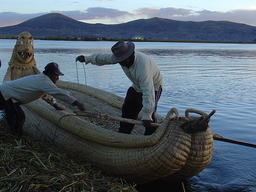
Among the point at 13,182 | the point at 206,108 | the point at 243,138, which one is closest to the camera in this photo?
the point at 13,182

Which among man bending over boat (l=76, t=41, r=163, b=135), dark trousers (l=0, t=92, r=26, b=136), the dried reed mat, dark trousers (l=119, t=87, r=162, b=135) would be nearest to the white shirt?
man bending over boat (l=76, t=41, r=163, b=135)

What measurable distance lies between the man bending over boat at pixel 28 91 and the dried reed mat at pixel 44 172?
376mm

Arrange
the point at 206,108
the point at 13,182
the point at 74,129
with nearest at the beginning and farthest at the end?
the point at 13,182
the point at 74,129
the point at 206,108

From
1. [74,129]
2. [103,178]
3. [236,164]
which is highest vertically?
[74,129]

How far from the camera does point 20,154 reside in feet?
12.5

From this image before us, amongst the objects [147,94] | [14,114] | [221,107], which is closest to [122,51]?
[147,94]

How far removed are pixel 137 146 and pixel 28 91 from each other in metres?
1.70

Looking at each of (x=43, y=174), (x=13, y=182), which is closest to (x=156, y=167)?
(x=43, y=174)

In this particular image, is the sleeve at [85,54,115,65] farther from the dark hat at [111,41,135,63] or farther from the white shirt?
the dark hat at [111,41,135,63]

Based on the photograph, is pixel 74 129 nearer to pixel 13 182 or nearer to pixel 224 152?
pixel 13 182

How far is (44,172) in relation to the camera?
3.29m

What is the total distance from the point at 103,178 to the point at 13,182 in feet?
3.17

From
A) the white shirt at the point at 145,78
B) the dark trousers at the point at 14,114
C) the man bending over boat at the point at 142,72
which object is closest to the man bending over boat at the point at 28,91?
the dark trousers at the point at 14,114

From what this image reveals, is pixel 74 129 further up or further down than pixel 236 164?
further up
